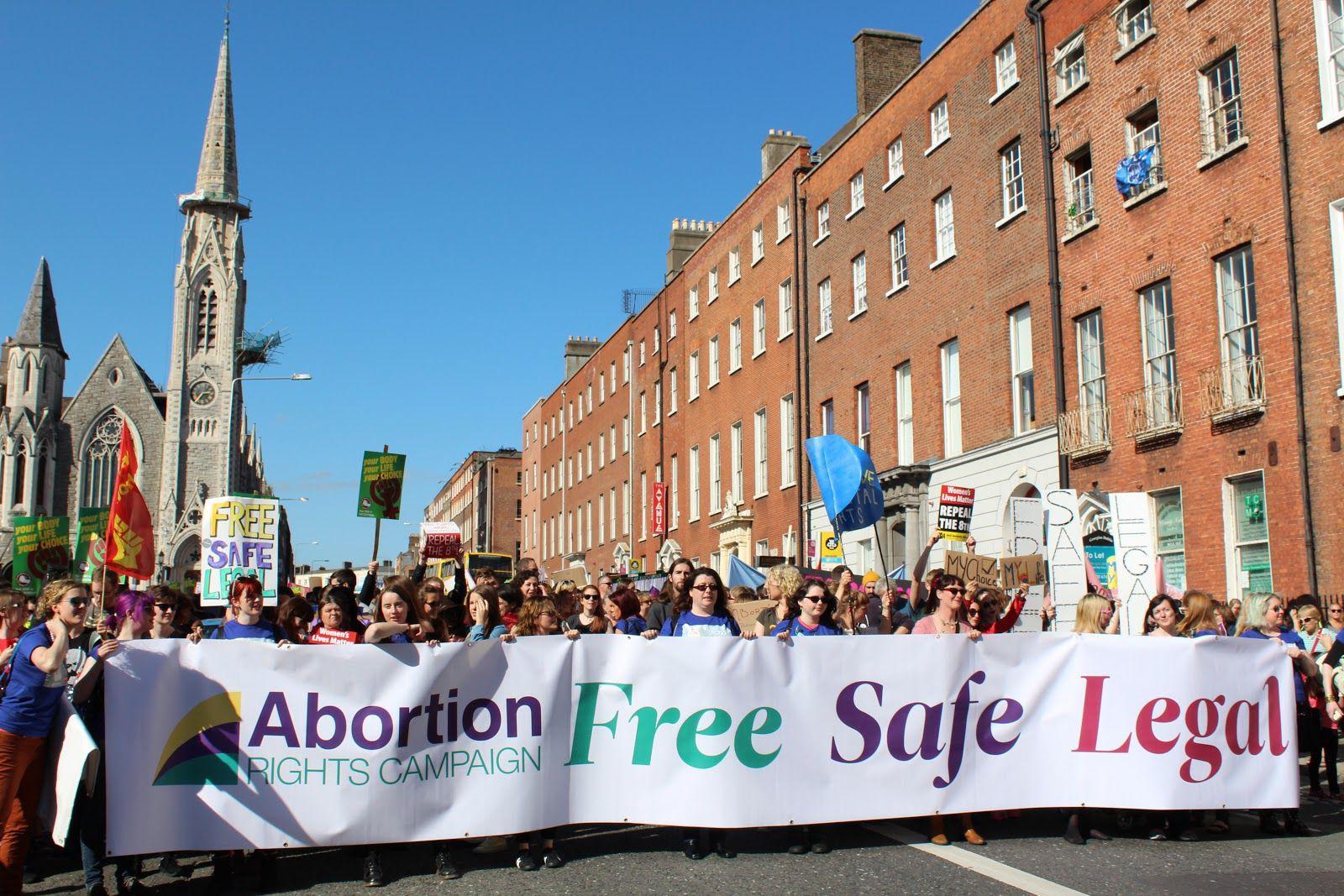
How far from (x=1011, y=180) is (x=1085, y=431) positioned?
527cm

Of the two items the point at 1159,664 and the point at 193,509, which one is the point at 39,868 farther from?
the point at 193,509

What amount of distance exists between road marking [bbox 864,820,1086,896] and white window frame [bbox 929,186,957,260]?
17.4 metres

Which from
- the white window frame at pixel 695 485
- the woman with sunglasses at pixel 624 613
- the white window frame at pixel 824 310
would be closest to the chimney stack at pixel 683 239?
the white window frame at pixel 695 485

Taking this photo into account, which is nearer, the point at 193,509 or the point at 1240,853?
the point at 1240,853

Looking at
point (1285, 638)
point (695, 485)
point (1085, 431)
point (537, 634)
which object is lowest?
point (1285, 638)

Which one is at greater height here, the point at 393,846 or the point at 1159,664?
the point at 1159,664

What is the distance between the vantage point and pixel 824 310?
2988cm

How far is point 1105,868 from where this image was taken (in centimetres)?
688

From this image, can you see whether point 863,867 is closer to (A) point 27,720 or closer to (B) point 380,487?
(A) point 27,720

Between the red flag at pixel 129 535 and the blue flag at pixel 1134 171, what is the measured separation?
47.7 ft

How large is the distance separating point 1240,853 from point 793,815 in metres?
2.65

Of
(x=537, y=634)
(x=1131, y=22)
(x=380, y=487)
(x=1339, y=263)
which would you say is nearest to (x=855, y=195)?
(x=1131, y=22)

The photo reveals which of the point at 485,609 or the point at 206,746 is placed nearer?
the point at 206,746

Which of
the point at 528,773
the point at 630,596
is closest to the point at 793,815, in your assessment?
the point at 528,773
